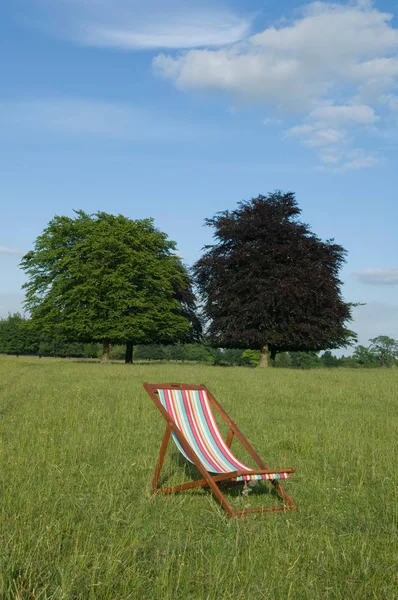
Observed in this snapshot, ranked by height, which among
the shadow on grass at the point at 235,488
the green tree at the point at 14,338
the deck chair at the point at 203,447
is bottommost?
the shadow on grass at the point at 235,488

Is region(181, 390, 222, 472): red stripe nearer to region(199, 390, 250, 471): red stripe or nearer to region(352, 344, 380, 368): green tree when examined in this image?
region(199, 390, 250, 471): red stripe

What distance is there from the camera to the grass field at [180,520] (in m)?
3.21

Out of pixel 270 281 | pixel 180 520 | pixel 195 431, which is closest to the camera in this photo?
pixel 180 520

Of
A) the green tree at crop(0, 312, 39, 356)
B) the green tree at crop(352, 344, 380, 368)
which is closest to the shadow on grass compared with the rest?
the green tree at crop(0, 312, 39, 356)

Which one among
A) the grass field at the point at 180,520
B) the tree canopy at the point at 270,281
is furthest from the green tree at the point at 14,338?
the grass field at the point at 180,520

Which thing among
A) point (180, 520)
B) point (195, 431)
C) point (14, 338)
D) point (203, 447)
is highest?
point (14, 338)

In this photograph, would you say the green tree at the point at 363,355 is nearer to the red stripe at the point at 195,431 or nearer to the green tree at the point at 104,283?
the green tree at the point at 104,283

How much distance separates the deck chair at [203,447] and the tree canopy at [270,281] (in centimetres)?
2550

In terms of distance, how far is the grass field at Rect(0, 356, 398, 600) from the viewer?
3.21m

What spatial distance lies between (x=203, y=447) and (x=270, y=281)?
27397 mm

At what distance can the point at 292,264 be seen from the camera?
33.7m

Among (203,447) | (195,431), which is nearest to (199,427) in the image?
(195,431)

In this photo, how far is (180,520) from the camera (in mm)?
4582

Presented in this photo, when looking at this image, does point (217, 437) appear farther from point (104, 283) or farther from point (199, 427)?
point (104, 283)
